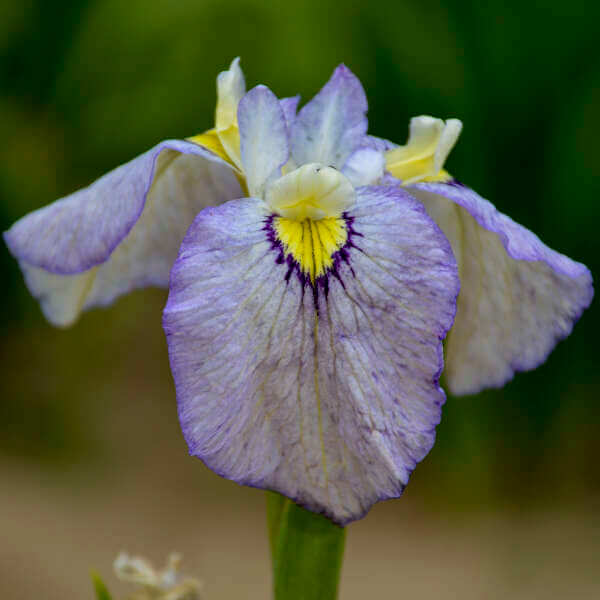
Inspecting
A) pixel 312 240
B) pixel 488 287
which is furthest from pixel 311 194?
pixel 488 287

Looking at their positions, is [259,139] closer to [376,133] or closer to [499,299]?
[499,299]

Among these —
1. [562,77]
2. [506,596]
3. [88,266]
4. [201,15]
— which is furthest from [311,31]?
[88,266]

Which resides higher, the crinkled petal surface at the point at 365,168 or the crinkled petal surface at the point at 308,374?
the crinkled petal surface at the point at 365,168

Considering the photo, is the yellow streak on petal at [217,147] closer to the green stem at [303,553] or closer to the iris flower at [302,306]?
the iris flower at [302,306]

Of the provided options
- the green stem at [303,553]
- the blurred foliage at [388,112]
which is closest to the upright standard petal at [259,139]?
the green stem at [303,553]

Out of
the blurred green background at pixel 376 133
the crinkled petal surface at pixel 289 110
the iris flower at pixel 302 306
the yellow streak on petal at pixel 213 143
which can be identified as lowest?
the blurred green background at pixel 376 133

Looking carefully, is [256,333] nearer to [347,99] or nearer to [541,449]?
[347,99]

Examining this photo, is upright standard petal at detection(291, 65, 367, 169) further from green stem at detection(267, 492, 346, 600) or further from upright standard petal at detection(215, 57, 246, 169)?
green stem at detection(267, 492, 346, 600)

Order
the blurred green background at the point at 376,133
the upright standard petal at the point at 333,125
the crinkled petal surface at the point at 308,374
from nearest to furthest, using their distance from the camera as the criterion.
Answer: the crinkled petal surface at the point at 308,374 → the upright standard petal at the point at 333,125 → the blurred green background at the point at 376,133
